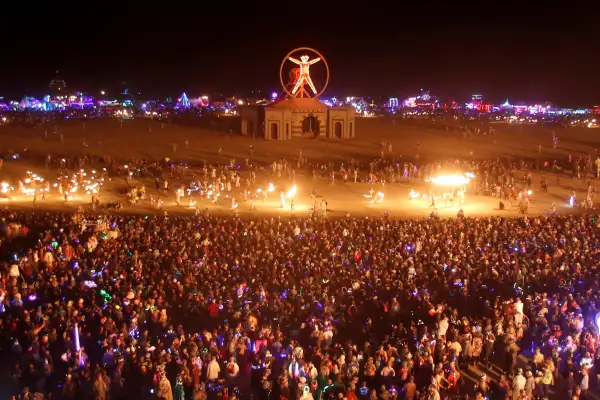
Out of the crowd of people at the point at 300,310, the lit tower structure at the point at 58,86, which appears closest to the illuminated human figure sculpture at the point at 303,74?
the crowd of people at the point at 300,310

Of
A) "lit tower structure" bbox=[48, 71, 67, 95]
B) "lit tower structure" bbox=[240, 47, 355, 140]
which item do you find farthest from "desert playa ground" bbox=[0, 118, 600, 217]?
"lit tower structure" bbox=[48, 71, 67, 95]

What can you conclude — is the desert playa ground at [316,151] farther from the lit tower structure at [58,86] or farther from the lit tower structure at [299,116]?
the lit tower structure at [58,86]

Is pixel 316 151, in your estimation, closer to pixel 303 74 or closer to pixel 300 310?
pixel 303 74

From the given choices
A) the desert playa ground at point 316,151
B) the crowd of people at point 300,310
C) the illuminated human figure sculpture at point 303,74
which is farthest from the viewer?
the illuminated human figure sculpture at point 303,74

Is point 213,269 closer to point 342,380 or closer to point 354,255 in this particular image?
point 354,255

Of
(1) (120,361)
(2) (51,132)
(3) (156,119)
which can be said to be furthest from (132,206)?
(3) (156,119)

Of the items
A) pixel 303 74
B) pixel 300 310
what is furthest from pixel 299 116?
pixel 300 310
